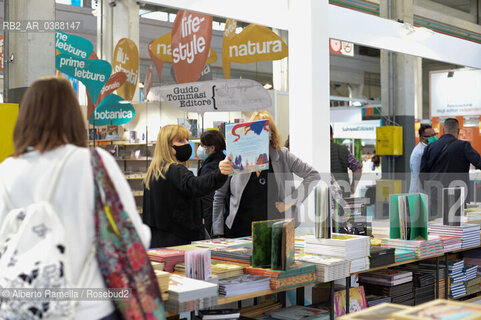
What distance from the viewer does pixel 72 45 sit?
5109 millimetres

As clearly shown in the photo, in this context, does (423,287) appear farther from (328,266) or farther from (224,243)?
(224,243)

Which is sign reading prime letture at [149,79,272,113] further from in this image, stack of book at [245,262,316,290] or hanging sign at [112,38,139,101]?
stack of book at [245,262,316,290]

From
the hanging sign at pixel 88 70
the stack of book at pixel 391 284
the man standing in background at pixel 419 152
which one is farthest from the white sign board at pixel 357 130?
the stack of book at pixel 391 284

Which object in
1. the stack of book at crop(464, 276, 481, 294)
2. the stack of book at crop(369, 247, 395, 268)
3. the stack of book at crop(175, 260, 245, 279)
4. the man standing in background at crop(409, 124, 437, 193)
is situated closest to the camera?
the stack of book at crop(175, 260, 245, 279)

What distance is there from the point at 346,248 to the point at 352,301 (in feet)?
1.97

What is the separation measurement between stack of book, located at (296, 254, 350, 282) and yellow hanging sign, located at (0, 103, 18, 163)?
5.74ft

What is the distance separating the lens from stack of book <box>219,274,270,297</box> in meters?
2.72

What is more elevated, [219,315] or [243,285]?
[243,285]

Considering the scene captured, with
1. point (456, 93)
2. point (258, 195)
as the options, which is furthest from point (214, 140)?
point (456, 93)

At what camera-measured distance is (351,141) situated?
13.6 metres

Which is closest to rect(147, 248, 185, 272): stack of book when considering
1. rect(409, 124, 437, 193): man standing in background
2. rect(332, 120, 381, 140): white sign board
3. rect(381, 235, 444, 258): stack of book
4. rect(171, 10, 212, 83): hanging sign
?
rect(381, 235, 444, 258): stack of book

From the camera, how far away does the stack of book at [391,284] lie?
4.12 meters

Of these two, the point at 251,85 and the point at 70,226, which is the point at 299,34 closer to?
the point at 251,85

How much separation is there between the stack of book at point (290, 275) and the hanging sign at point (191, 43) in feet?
7.67
